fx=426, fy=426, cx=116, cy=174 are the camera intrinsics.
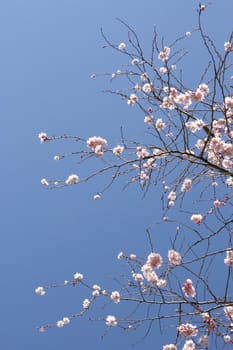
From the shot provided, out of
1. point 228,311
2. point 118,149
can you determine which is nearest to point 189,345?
point 228,311

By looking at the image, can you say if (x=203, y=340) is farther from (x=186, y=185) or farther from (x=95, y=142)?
(x=95, y=142)

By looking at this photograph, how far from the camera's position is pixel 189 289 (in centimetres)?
462

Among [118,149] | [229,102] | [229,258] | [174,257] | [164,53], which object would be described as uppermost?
[164,53]

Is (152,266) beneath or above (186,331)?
above

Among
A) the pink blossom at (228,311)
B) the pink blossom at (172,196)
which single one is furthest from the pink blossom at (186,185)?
the pink blossom at (228,311)

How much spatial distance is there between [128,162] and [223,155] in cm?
114

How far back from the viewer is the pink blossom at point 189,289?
15.1 feet

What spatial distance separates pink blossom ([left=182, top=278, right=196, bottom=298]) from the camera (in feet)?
15.1

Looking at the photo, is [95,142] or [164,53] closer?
[95,142]

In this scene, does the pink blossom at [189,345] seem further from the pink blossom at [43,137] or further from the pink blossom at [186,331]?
the pink blossom at [43,137]

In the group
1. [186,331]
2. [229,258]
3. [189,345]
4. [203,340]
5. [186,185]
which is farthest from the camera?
[229,258]

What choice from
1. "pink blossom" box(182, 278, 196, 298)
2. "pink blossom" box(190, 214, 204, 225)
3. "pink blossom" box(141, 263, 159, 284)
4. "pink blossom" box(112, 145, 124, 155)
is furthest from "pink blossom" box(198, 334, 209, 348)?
"pink blossom" box(112, 145, 124, 155)

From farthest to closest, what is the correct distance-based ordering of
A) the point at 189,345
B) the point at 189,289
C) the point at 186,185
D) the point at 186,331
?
1. the point at 186,185
2. the point at 189,345
3. the point at 186,331
4. the point at 189,289

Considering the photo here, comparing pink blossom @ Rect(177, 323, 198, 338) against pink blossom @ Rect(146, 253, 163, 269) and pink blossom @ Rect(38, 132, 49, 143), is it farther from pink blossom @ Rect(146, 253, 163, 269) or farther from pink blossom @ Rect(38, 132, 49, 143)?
pink blossom @ Rect(38, 132, 49, 143)
